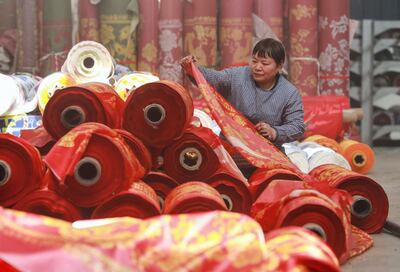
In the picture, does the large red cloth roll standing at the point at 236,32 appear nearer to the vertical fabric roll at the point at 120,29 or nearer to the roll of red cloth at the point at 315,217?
the vertical fabric roll at the point at 120,29

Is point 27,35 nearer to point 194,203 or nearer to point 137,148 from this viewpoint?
point 137,148

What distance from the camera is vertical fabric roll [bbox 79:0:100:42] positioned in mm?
5555

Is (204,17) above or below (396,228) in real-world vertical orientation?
above

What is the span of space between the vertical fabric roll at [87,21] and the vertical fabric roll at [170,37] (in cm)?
52

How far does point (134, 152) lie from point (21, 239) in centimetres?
119

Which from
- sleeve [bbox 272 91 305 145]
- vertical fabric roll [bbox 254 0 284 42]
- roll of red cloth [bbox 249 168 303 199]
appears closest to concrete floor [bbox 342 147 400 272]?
roll of red cloth [bbox 249 168 303 199]

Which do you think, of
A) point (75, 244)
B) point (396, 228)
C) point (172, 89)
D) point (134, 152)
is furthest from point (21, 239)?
point (396, 228)

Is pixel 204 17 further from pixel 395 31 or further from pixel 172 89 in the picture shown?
pixel 172 89

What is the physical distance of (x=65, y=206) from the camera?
96.2 inches

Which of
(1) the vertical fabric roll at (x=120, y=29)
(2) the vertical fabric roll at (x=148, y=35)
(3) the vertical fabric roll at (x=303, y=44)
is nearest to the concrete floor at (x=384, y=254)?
(3) the vertical fabric roll at (x=303, y=44)

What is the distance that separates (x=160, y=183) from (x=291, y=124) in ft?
2.61

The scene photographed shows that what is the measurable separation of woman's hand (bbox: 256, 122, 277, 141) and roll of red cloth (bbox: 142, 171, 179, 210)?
0.55m

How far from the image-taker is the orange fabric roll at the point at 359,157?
5.09 meters

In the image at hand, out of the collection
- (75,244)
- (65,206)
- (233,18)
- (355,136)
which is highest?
(233,18)
